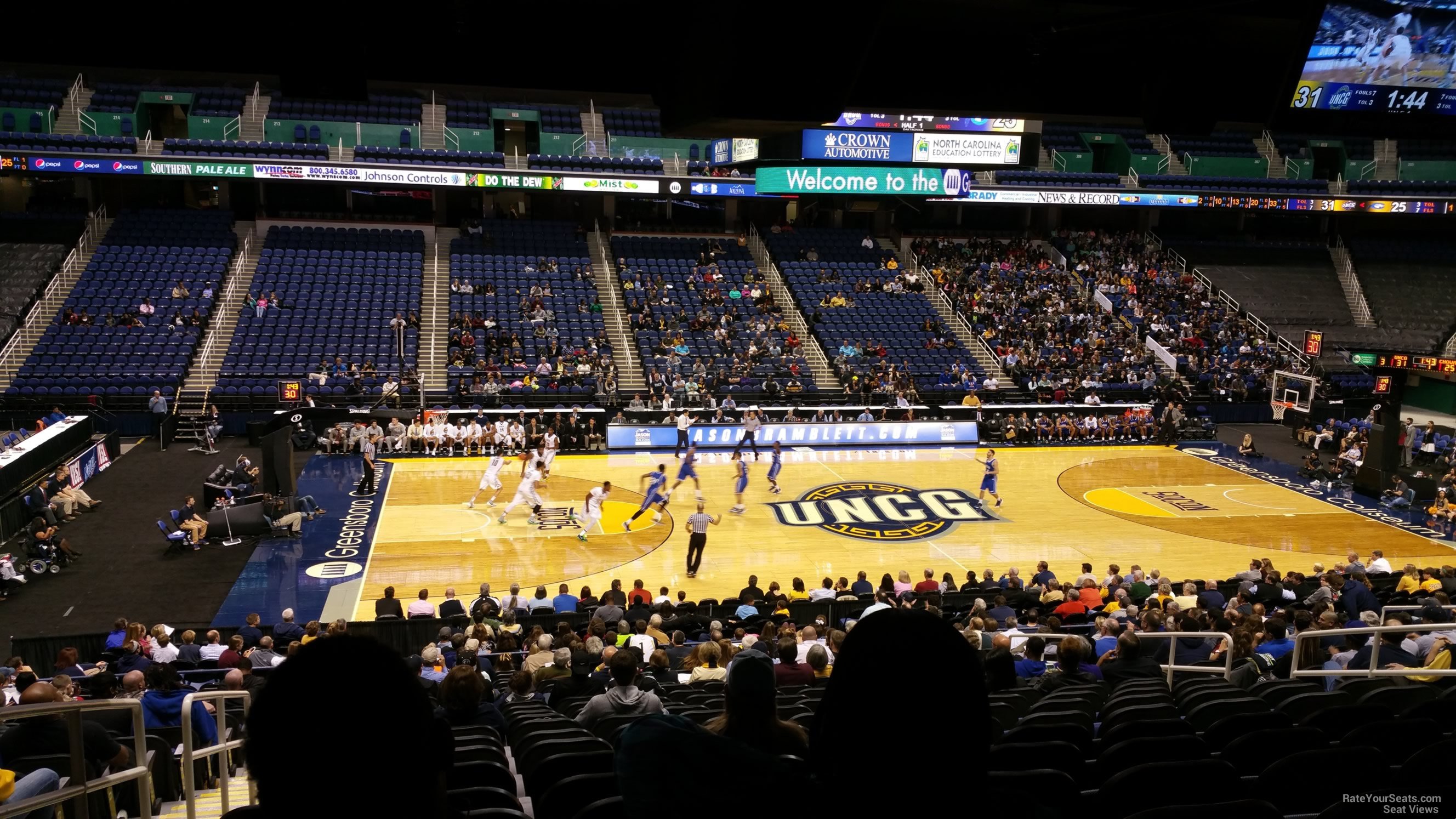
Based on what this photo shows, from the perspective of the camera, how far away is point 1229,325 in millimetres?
40281

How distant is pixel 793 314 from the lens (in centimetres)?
3831

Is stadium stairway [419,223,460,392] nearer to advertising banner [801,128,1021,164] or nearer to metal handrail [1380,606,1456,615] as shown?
advertising banner [801,128,1021,164]

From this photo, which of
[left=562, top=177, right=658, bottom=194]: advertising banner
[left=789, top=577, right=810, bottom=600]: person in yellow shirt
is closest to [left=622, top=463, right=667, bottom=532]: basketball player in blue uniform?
[left=789, top=577, right=810, bottom=600]: person in yellow shirt

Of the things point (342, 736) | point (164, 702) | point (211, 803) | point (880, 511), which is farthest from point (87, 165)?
point (342, 736)

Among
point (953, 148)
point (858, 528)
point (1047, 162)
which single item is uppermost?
point (1047, 162)

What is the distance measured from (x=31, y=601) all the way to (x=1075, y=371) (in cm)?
3045

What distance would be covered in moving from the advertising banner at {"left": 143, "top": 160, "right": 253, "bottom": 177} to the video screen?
3631 centimetres

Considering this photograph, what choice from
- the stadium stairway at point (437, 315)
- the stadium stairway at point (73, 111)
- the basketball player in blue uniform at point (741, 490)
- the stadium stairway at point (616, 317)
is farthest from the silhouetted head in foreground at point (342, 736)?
the stadium stairway at point (73, 111)

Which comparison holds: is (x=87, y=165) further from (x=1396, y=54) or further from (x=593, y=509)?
(x=1396, y=54)

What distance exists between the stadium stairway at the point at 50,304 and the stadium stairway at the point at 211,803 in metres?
26.9

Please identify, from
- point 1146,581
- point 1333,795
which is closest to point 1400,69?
point 1333,795

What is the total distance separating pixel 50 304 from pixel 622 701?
33.7 metres

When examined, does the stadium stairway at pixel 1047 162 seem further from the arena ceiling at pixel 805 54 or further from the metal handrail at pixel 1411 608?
the arena ceiling at pixel 805 54

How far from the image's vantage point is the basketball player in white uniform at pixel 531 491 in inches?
853
